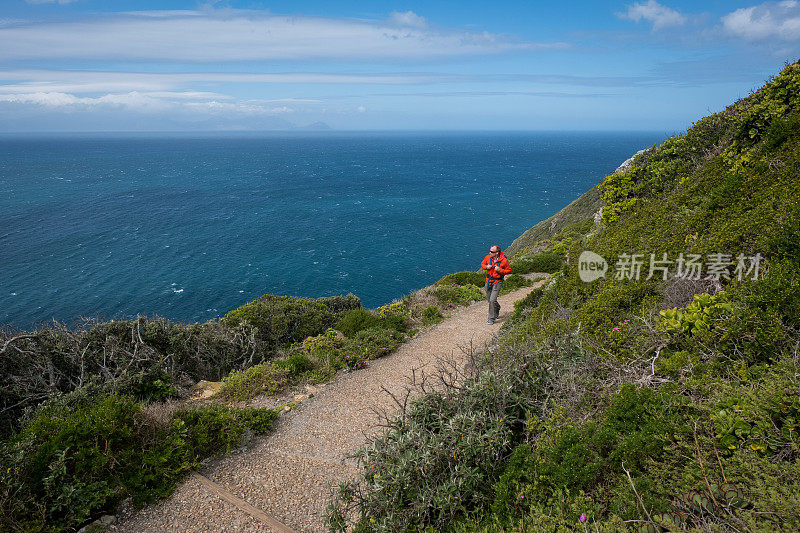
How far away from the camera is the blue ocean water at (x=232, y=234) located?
4050cm

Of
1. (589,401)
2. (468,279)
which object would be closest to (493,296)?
(468,279)

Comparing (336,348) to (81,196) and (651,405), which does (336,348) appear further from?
(81,196)

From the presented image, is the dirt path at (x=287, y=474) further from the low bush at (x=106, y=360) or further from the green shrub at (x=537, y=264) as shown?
the green shrub at (x=537, y=264)

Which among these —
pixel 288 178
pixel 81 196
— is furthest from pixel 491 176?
pixel 81 196

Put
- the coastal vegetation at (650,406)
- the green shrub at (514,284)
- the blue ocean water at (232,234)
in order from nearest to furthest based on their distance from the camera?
the coastal vegetation at (650,406) → the green shrub at (514,284) → the blue ocean water at (232,234)

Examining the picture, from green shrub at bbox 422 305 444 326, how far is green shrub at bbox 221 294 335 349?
3.32 metres

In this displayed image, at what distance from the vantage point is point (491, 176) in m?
122

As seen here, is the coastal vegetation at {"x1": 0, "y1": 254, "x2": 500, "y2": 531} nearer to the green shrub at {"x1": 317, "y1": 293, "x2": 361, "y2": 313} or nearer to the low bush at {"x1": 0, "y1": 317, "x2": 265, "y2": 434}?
the low bush at {"x1": 0, "y1": 317, "x2": 265, "y2": 434}

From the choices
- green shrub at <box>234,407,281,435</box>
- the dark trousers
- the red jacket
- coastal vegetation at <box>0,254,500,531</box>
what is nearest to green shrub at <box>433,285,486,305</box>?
coastal vegetation at <box>0,254,500,531</box>

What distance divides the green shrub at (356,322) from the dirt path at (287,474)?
2870mm

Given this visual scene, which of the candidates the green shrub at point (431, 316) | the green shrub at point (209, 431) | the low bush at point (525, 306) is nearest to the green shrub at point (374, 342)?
the green shrub at point (431, 316)

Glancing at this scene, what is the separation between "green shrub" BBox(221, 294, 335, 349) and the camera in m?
13.3

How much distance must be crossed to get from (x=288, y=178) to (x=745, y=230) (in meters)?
116

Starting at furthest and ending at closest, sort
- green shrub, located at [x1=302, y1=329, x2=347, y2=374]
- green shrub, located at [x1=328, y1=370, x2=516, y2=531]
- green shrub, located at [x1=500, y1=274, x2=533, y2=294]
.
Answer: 1. green shrub, located at [x1=500, y1=274, x2=533, y2=294]
2. green shrub, located at [x1=302, y1=329, x2=347, y2=374]
3. green shrub, located at [x1=328, y1=370, x2=516, y2=531]
